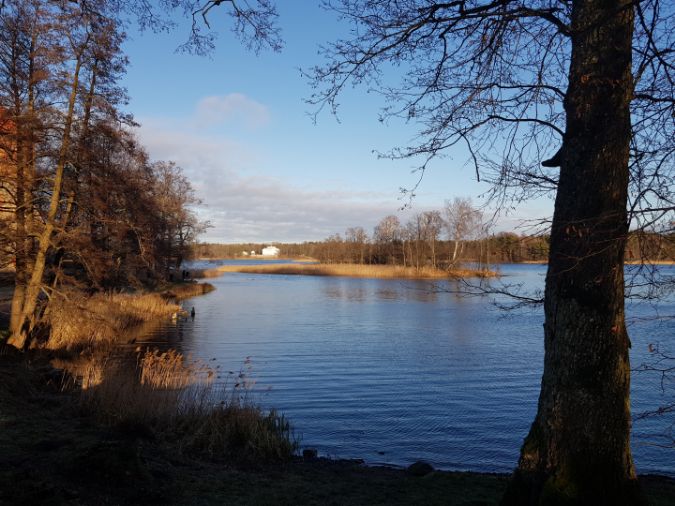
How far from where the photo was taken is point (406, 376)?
1567cm

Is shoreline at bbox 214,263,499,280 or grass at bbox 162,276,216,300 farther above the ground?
shoreline at bbox 214,263,499,280


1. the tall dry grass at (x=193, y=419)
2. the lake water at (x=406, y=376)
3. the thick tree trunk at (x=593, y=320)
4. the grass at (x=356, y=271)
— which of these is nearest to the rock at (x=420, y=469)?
the lake water at (x=406, y=376)

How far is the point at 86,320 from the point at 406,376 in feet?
29.4

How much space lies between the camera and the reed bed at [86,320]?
14602 millimetres

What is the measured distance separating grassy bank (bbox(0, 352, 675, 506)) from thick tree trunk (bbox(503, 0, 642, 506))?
1.58m

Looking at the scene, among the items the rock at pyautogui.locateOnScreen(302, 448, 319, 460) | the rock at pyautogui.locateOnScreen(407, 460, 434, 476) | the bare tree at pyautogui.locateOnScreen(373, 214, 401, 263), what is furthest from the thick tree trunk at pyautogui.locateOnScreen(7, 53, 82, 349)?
the bare tree at pyautogui.locateOnScreen(373, 214, 401, 263)

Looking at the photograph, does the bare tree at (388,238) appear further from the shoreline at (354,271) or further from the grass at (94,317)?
the grass at (94,317)

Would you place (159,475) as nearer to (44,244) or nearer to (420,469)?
(420,469)

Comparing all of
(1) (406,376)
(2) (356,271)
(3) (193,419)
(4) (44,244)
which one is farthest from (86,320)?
(2) (356,271)

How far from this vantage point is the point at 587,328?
4.61 meters

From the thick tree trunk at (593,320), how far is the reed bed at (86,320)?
13.0 meters

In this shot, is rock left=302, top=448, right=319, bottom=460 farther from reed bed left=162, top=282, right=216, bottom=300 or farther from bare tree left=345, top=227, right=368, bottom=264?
bare tree left=345, top=227, right=368, bottom=264

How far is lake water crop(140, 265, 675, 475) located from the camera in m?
9.71

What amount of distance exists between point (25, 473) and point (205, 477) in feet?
6.54
